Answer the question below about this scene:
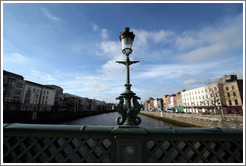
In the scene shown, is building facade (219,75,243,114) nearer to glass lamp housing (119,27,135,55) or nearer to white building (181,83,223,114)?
white building (181,83,223,114)

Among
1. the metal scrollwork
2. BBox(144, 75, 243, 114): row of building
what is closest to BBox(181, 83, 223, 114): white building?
BBox(144, 75, 243, 114): row of building

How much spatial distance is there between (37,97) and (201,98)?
75.8 metres

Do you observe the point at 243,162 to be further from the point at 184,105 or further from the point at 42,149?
the point at 184,105

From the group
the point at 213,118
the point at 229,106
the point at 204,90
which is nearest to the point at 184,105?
the point at 204,90

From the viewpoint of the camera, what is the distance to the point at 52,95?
206 ft

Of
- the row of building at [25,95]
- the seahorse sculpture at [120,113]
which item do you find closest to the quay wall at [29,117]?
the row of building at [25,95]

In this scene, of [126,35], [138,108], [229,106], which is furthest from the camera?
[229,106]

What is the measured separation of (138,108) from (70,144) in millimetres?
1705

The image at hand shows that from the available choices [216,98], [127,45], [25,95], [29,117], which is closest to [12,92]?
[25,95]

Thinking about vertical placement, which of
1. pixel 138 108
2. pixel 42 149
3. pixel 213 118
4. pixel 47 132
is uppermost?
pixel 138 108

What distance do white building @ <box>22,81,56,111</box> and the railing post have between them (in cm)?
6099

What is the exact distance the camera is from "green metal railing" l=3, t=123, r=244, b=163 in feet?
7.38

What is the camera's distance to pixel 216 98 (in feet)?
134

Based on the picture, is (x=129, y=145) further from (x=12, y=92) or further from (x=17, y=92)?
(x=17, y=92)
